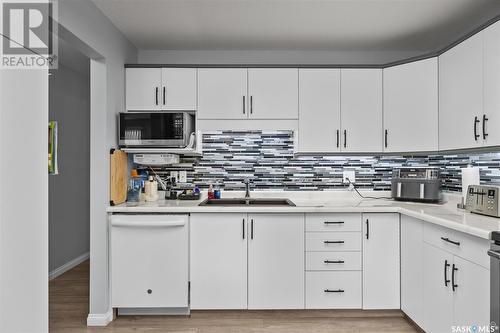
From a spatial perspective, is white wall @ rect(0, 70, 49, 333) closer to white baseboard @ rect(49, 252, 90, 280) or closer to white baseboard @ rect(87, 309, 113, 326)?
white baseboard @ rect(87, 309, 113, 326)

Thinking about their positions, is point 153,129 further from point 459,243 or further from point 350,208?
point 459,243

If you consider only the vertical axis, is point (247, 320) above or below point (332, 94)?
below

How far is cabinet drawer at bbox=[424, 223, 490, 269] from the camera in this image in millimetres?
1704

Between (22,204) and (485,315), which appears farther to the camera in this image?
(485,315)

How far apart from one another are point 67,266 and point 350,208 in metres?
3.25

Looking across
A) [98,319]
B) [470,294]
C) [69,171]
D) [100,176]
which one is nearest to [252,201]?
[100,176]

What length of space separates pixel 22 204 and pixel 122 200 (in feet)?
6.97

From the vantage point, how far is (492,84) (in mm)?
2148

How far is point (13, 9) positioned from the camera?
0.83m

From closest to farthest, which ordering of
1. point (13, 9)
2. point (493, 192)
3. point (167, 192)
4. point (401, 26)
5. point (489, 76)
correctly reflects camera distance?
point (13, 9)
point (493, 192)
point (489, 76)
point (401, 26)
point (167, 192)

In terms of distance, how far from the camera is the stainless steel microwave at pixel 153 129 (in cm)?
284

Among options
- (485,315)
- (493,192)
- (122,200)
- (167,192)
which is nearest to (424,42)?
(493,192)

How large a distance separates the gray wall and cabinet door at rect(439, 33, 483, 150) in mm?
3683

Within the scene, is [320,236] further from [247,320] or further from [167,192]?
[167,192]
